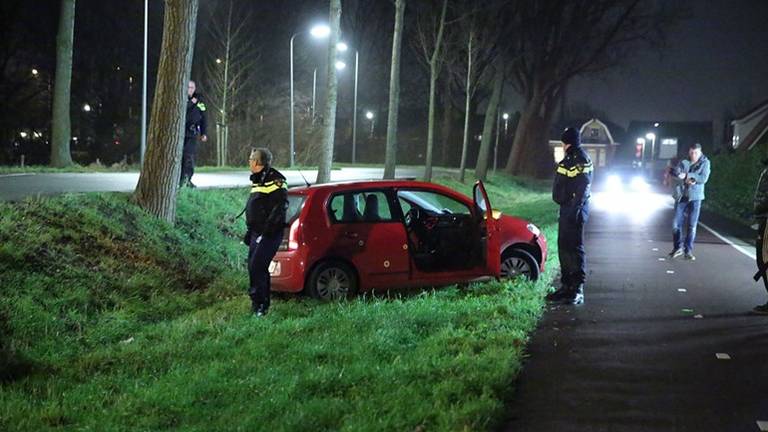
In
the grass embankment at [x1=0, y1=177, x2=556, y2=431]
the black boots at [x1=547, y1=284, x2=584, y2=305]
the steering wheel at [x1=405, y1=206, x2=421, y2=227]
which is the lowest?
the grass embankment at [x1=0, y1=177, x2=556, y2=431]

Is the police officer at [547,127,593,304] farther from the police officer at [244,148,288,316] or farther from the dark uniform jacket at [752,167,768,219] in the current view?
the police officer at [244,148,288,316]

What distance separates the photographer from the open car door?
9062mm

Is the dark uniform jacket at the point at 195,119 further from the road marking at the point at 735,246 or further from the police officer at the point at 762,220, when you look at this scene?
the road marking at the point at 735,246

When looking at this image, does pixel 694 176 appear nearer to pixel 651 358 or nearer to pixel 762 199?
pixel 762 199

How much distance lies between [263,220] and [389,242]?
1.66m

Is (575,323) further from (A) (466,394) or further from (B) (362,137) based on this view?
(B) (362,137)

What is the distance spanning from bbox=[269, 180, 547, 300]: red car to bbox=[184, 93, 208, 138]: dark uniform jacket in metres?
5.25

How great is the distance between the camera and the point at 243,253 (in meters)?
12.8

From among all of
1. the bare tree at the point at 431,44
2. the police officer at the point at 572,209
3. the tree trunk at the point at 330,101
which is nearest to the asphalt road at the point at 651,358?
the police officer at the point at 572,209

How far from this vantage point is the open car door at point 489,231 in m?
9.06

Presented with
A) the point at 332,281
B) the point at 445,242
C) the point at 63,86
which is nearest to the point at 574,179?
the point at 445,242

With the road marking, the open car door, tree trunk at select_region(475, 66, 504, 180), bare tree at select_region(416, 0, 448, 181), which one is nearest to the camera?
the open car door

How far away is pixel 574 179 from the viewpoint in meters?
8.39

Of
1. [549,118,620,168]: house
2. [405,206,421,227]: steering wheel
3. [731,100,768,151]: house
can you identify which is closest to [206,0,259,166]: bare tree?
[405,206,421,227]: steering wheel
